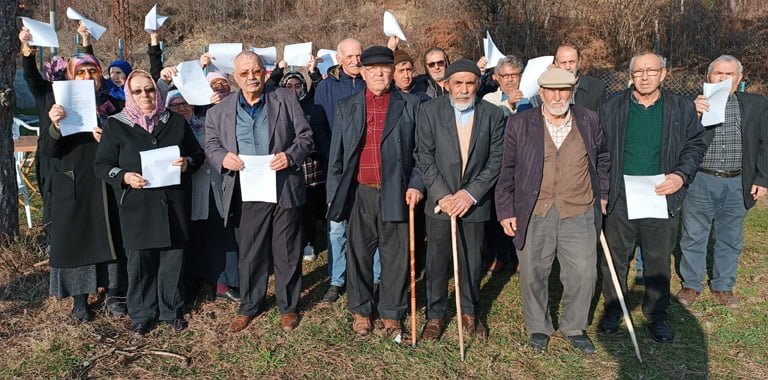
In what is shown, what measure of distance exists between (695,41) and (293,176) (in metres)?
14.6

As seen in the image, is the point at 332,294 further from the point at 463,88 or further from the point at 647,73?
the point at 647,73

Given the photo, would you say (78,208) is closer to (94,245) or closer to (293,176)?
(94,245)

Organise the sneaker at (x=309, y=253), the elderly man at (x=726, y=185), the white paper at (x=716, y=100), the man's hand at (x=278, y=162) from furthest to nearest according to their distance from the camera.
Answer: the sneaker at (x=309, y=253) < the elderly man at (x=726, y=185) < the white paper at (x=716, y=100) < the man's hand at (x=278, y=162)

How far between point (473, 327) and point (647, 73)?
2.09m

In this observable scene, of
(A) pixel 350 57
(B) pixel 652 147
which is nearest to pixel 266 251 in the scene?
(A) pixel 350 57

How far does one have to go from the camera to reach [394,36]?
5.55m

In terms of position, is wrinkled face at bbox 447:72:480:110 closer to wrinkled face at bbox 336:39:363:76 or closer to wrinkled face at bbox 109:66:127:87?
wrinkled face at bbox 336:39:363:76

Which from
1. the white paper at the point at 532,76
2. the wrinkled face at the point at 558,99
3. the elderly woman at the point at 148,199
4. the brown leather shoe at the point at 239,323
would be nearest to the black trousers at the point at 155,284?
the elderly woman at the point at 148,199

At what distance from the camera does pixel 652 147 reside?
3.91 m

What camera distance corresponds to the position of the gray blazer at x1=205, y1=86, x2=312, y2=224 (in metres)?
3.93

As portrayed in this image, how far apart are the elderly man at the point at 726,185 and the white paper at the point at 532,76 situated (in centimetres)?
119

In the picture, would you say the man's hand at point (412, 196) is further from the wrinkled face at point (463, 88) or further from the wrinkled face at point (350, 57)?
the wrinkled face at point (350, 57)

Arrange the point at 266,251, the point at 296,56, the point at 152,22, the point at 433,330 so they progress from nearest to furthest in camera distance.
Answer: the point at 433,330
the point at 266,251
the point at 152,22
the point at 296,56

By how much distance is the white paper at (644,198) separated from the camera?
3885mm
